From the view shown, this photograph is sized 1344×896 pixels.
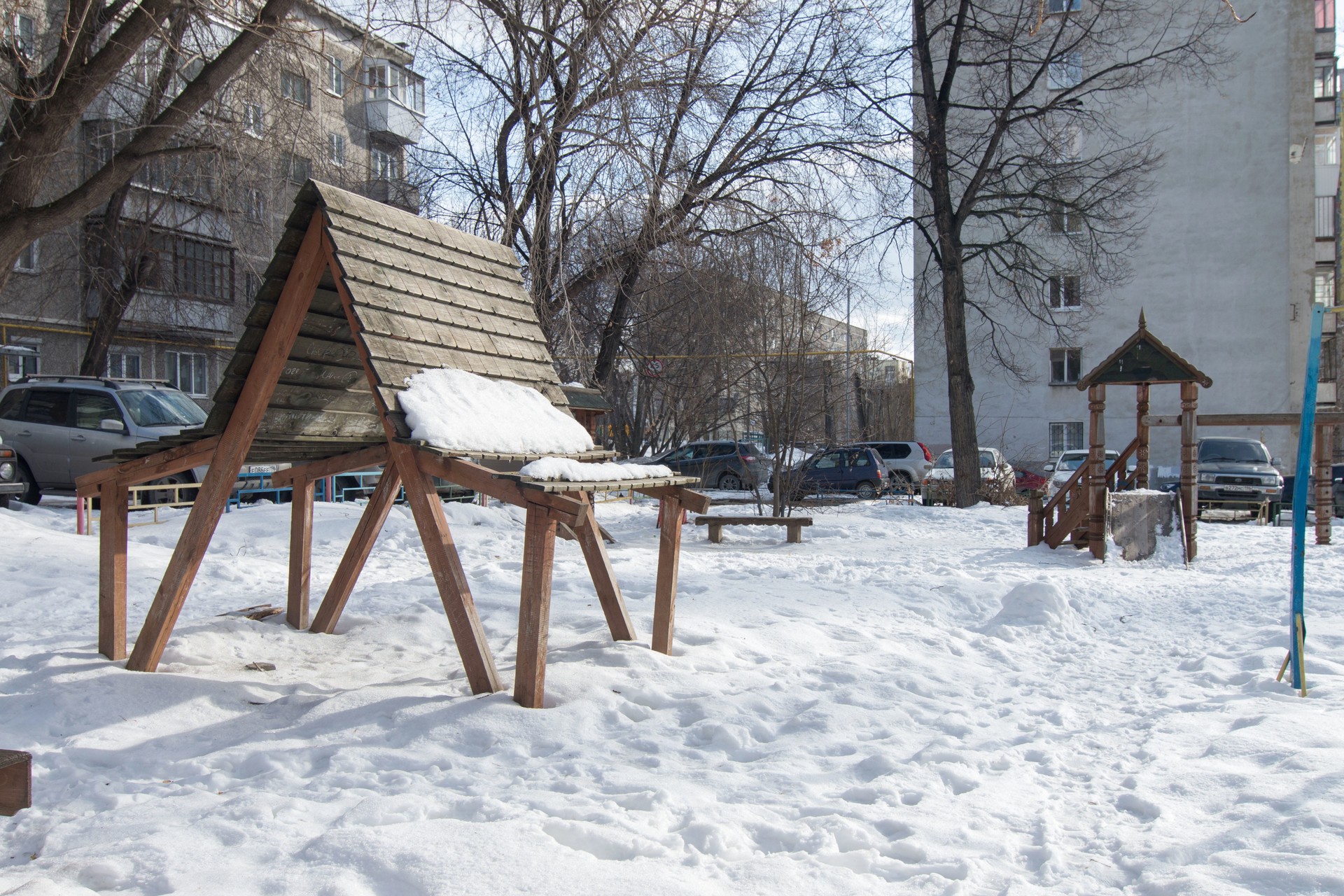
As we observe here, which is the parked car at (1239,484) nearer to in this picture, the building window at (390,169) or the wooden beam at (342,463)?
the building window at (390,169)

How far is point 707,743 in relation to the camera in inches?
166

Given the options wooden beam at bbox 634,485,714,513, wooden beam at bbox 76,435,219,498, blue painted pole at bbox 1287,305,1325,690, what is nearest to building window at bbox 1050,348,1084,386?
blue painted pole at bbox 1287,305,1325,690

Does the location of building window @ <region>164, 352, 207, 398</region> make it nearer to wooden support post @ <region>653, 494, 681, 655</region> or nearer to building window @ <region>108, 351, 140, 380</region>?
building window @ <region>108, 351, 140, 380</region>

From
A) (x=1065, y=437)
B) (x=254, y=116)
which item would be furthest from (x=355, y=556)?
(x=1065, y=437)

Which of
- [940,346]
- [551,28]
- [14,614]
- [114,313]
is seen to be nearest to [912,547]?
[551,28]

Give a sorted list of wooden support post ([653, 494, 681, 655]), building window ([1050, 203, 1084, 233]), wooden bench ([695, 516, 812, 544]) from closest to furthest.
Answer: wooden support post ([653, 494, 681, 655]), wooden bench ([695, 516, 812, 544]), building window ([1050, 203, 1084, 233])

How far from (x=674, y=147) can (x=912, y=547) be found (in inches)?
225

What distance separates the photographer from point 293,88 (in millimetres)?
9891

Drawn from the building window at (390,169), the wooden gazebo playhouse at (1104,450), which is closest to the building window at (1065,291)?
the wooden gazebo playhouse at (1104,450)

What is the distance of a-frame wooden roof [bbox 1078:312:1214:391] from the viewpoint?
37.3 ft

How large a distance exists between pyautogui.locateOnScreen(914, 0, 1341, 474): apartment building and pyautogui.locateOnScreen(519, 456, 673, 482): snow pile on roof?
24659 mm

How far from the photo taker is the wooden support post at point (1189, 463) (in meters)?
11.1

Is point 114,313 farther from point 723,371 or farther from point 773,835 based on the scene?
point 773,835

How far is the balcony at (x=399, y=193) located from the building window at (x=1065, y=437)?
23.1 m
